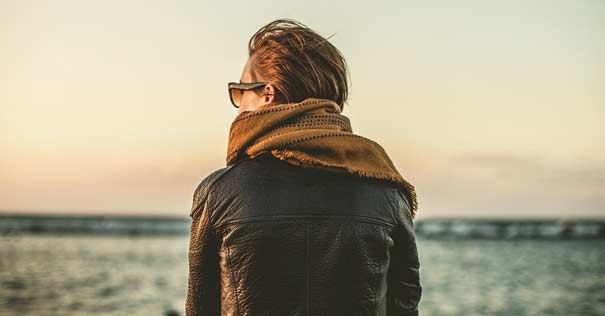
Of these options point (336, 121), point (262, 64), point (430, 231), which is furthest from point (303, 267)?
point (430, 231)

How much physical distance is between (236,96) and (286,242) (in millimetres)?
463

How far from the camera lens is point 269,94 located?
78.2 inches

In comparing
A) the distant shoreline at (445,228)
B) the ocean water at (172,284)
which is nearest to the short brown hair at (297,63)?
the ocean water at (172,284)

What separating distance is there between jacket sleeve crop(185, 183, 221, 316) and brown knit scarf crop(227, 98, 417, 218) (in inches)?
6.2

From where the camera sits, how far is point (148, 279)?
72.6 ft

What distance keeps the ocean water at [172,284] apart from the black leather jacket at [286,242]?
412 inches

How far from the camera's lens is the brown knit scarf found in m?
1.87

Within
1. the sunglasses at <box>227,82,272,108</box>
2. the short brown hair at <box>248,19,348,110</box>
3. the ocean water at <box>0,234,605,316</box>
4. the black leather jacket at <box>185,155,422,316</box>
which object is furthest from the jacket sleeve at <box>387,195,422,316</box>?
the ocean water at <box>0,234,605,316</box>

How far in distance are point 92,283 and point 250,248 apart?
20.0m

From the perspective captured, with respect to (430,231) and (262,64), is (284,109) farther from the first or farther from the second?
(430,231)

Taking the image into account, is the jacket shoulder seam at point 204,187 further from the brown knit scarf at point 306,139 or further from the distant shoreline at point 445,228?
the distant shoreline at point 445,228

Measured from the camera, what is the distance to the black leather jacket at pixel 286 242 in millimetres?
1875

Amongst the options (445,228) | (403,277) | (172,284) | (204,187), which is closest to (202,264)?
(204,187)

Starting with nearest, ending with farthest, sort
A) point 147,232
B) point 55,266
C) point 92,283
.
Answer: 1. point 92,283
2. point 55,266
3. point 147,232
